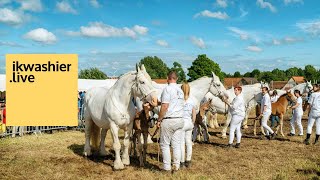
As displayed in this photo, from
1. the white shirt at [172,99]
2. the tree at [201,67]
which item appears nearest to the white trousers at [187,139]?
the white shirt at [172,99]

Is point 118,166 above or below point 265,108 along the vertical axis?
below

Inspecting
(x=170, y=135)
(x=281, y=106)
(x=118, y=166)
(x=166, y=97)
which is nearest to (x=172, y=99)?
(x=166, y=97)

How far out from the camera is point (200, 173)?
27.3ft

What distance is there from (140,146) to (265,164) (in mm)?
3395

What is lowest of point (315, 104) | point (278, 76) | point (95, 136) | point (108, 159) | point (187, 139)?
point (108, 159)

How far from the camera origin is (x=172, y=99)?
7488 millimetres

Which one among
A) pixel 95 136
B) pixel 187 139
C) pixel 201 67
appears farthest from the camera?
pixel 201 67

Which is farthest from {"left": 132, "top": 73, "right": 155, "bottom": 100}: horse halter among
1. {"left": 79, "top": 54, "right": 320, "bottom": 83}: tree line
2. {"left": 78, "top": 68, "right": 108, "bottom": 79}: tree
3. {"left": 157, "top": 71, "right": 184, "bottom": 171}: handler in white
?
{"left": 78, "top": 68, "right": 108, "bottom": 79}: tree

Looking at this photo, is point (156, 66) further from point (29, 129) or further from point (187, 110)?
point (187, 110)

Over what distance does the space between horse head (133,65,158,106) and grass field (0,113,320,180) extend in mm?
1709

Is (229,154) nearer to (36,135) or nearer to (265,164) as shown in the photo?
(265,164)

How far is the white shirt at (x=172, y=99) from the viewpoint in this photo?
745cm

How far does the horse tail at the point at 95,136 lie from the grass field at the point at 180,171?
41 centimetres

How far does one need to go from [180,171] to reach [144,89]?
209 centimetres
